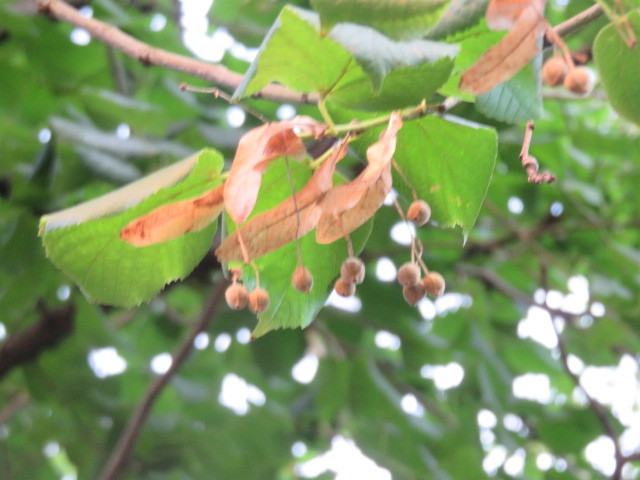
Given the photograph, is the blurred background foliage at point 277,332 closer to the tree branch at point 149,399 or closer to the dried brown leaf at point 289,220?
the tree branch at point 149,399

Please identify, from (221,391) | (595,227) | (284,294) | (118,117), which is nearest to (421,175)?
(284,294)

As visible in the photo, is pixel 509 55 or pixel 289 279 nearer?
pixel 509 55

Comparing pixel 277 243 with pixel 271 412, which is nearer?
pixel 277 243

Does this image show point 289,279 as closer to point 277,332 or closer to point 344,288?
point 344,288

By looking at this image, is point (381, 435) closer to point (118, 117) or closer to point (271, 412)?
point (271, 412)

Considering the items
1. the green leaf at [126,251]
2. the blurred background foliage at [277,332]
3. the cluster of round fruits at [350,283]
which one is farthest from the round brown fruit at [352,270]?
the blurred background foliage at [277,332]

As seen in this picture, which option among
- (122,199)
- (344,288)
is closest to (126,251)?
(122,199)
